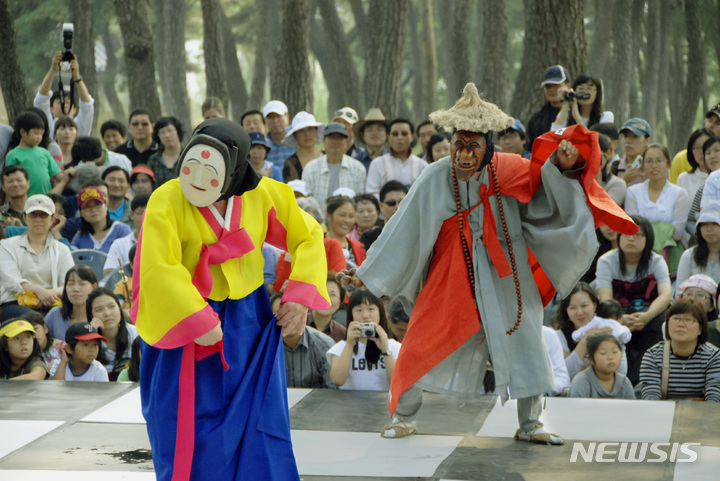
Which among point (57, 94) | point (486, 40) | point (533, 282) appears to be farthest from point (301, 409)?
point (486, 40)

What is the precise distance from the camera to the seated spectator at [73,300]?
649cm

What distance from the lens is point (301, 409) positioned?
5285 millimetres

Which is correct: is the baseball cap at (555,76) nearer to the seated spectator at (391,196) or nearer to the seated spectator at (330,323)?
the seated spectator at (391,196)

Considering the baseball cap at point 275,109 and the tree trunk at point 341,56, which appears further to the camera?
the tree trunk at point 341,56

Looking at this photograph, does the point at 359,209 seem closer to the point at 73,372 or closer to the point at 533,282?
the point at 73,372

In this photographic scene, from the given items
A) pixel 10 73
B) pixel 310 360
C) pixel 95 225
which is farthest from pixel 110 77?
pixel 310 360

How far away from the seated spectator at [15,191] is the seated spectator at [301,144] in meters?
2.23

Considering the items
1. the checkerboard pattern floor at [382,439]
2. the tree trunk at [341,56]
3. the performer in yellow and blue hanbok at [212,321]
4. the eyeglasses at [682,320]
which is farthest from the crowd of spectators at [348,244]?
the tree trunk at [341,56]

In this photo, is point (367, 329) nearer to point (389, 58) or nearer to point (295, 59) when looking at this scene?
point (295, 59)

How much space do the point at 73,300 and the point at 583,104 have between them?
14.3 ft

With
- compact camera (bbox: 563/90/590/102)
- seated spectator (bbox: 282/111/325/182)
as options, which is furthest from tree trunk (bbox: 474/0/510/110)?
compact camera (bbox: 563/90/590/102)

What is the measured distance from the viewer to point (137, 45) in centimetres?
1323

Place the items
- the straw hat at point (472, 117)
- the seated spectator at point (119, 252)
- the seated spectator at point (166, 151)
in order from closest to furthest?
the straw hat at point (472, 117) < the seated spectator at point (119, 252) < the seated spectator at point (166, 151)

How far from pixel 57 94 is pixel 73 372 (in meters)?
3.78
